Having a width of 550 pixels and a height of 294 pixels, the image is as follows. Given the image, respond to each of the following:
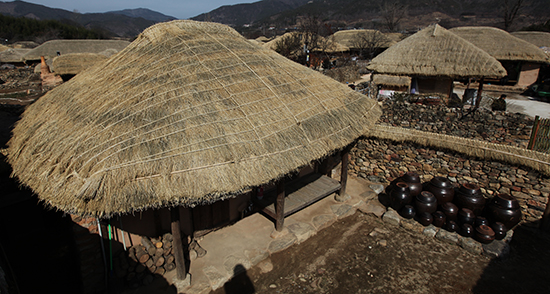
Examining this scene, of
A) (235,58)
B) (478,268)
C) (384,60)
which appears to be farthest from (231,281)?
(384,60)

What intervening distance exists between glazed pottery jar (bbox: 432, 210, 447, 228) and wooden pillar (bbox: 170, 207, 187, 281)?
5822mm

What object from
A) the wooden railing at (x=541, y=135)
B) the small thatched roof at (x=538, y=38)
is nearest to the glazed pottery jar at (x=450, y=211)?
the wooden railing at (x=541, y=135)

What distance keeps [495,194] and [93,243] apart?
9.09 meters

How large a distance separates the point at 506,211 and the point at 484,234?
770 mm

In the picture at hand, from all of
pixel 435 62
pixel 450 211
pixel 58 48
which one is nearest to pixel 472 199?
pixel 450 211

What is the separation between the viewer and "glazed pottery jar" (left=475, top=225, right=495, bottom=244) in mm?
6016

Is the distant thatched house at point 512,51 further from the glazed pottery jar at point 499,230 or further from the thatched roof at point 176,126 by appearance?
the thatched roof at point 176,126

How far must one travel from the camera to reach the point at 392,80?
14.3 metres

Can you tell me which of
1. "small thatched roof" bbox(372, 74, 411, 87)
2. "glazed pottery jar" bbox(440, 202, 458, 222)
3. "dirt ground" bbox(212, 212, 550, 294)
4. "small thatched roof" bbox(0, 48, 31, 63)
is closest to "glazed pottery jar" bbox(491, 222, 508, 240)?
"dirt ground" bbox(212, 212, 550, 294)

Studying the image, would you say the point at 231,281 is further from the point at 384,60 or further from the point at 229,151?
the point at 384,60

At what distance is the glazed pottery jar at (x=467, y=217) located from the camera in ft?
21.1

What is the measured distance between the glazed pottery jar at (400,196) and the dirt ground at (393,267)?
0.78 metres

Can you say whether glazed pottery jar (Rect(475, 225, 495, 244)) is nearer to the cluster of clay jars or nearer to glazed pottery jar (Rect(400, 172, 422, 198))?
the cluster of clay jars

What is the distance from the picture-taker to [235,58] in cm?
598
